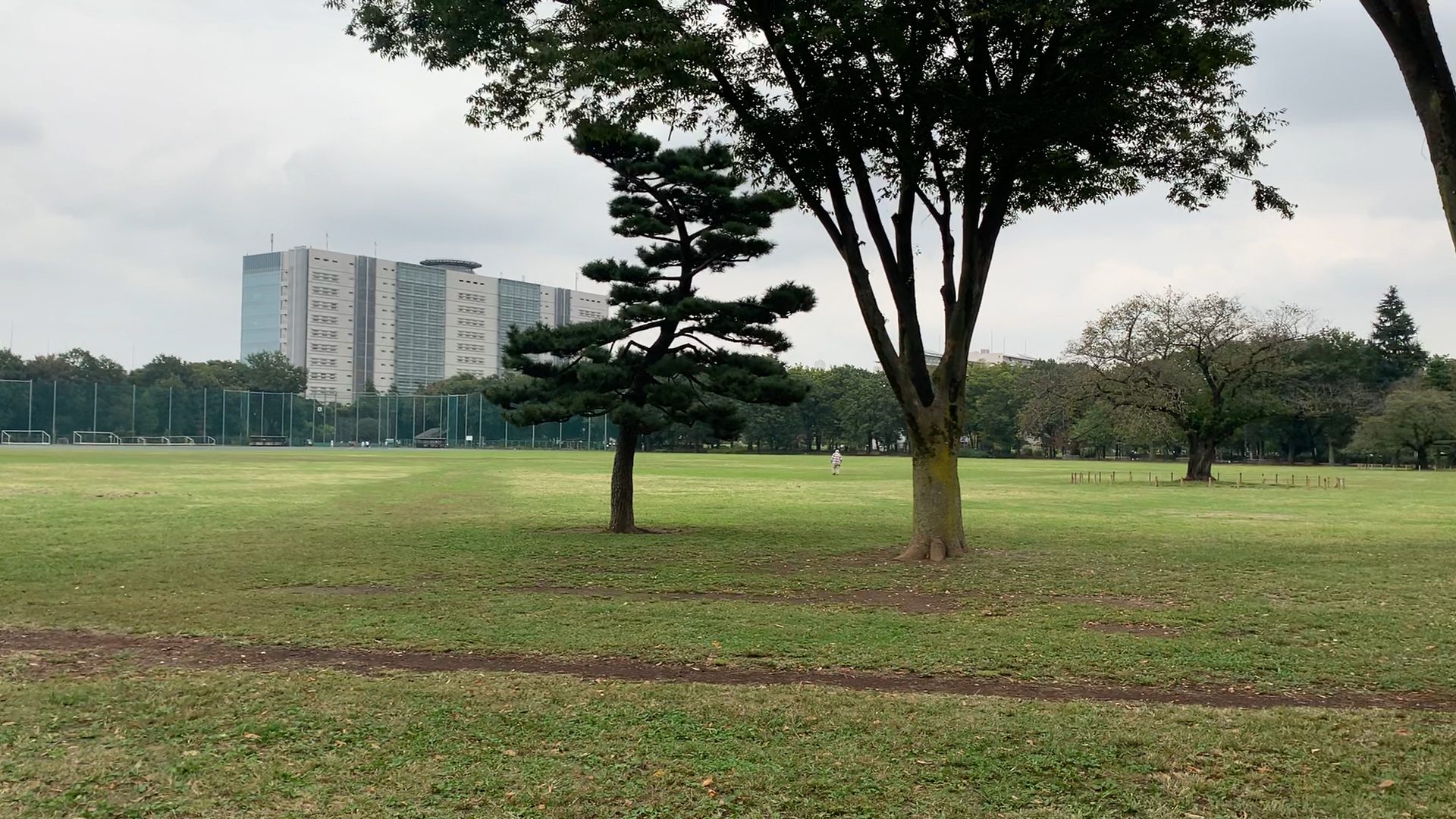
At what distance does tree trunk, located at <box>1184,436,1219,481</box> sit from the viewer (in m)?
43.7

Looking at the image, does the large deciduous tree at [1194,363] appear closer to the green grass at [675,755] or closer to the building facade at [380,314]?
the green grass at [675,755]

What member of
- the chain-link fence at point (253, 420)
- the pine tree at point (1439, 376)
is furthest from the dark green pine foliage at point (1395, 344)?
the chain-link fence at point (253, 420)

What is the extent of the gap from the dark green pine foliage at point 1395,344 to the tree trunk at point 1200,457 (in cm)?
5412

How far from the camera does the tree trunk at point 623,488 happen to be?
719 inches

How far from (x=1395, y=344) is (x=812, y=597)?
95.7m

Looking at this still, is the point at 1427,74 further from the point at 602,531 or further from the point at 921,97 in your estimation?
the point at 602,531

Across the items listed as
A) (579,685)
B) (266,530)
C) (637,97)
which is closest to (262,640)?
(579,685)

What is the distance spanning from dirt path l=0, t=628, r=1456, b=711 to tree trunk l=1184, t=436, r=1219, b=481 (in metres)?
40.2

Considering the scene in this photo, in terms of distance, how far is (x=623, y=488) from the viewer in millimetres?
18500

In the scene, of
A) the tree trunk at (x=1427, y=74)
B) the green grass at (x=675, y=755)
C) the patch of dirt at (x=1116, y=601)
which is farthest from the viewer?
the patch of dirt at (x=1116, y=601)

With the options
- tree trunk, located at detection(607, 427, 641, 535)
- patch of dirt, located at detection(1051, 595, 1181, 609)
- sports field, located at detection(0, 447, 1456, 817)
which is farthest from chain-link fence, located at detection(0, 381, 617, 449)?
patch of dirt, located at detection(1051, 595, 1181, 609)

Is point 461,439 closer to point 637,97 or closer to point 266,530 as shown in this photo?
point 266,530

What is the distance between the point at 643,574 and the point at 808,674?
18.4ft

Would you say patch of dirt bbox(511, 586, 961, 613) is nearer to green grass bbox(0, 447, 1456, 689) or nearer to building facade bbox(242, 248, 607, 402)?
green grass bbox(0, 447, 1456, 689)
